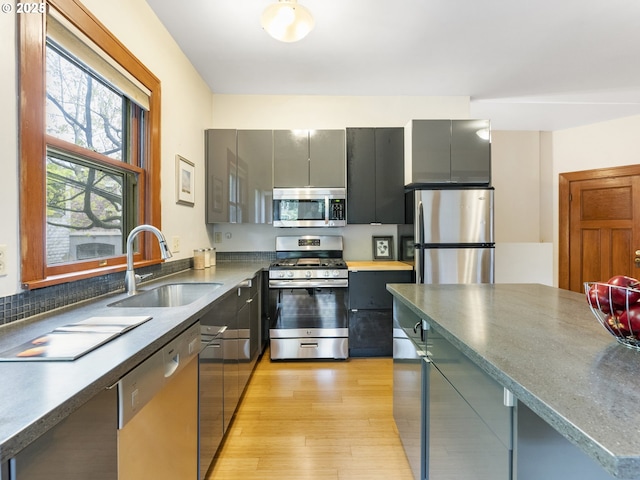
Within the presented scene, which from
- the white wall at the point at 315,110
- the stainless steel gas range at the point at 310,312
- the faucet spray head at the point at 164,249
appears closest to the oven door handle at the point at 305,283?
the stainless steel gas range at the point at 310,312

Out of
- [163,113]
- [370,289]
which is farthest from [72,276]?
[370,289]

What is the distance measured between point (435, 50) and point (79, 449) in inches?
123

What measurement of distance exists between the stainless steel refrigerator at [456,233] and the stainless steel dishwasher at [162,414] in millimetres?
2142

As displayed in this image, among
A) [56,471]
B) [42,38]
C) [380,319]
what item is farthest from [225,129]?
[56,471]

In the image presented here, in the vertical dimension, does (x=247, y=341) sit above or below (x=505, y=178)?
below

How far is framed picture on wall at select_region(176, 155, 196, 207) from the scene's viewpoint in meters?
2.52

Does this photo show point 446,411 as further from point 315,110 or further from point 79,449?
point 315,110

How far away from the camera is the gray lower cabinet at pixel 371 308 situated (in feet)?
9.53

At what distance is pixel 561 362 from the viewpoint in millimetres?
692

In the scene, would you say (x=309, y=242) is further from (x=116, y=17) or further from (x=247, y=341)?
(x=116, y=17)

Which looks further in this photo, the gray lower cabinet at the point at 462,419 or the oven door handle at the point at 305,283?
the oven door handle at the point at 305,283

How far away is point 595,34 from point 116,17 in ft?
10.7

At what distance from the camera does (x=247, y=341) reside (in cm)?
229

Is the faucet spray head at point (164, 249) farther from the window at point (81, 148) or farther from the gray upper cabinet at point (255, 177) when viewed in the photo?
the gray upper cabinet at point (255, 177)
